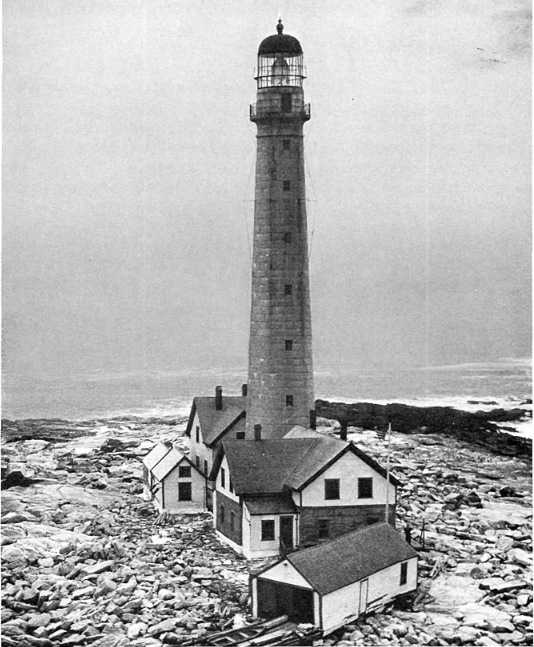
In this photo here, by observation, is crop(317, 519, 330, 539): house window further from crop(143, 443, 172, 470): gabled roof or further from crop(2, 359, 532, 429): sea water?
crop(2, 359, 532, 429): sea water

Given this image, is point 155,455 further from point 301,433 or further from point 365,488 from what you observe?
point 365,488

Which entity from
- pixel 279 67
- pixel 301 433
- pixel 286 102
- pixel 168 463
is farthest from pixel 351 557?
pixel 279 67

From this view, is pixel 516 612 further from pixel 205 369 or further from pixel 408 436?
pixel 205 369

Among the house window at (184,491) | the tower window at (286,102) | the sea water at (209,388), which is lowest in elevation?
the house window at (184,491)

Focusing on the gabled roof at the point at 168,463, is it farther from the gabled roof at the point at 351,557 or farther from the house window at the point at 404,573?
the house window at the point at 404,573

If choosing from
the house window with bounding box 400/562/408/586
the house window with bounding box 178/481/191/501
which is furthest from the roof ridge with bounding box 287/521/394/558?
the house window with bounding box 178/481/191/501

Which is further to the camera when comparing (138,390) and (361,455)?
(138,390)

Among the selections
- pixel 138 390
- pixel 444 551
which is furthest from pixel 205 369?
pixel 444 551

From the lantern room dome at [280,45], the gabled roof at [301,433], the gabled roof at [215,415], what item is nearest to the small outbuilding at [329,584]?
the gabled roof at [301,433]
